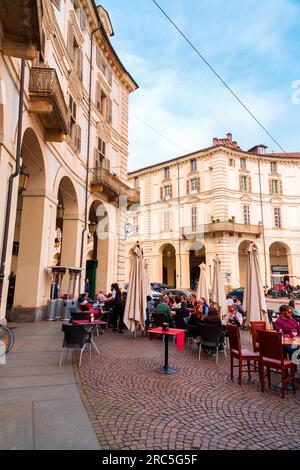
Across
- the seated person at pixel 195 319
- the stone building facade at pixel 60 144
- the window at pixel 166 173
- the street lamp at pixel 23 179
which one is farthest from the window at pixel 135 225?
the seated person at pixel 195 319

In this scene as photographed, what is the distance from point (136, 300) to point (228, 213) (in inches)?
942

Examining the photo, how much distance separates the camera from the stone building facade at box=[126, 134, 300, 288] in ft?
101

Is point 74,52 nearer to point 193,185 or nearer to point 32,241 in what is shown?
point 32,241

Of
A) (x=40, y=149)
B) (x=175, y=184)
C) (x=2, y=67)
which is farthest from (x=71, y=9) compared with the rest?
(x=175, y=184)

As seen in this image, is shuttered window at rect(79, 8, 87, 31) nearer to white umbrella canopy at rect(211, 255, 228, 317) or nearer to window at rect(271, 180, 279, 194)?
white umbrella canopy at rect(211, 255, 228, 317)

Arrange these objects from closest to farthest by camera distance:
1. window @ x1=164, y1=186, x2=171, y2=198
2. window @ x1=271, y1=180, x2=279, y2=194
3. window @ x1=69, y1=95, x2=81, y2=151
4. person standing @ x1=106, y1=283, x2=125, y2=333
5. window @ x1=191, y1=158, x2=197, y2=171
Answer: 1. person standing @ x1=106, y1=283, x2=125, y2=333
2. window @ x1=69, y1=95, x2=81, y2=151
3. window @ x1=271, y1=180, x2=279, y2=194
4. window @ x1=191, y1=158, x2=197, y2=171
5. window @ x1=164, y1=186, x2=171, y2=198

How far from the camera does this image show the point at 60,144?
40.9 feet

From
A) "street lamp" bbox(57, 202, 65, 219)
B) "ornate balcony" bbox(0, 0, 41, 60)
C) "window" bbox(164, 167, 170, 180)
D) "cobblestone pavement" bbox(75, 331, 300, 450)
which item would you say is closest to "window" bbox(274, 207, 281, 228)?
"window" bbox(164, 167, 170, 180)

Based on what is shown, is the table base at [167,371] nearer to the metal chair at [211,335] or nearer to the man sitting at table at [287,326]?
the metal chair at [211,335]

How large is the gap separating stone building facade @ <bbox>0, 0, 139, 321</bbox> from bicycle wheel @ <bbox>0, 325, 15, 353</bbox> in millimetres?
1332

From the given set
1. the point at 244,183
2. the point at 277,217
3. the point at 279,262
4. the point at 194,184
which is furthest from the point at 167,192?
the point at 279,262

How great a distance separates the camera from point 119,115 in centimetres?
1962
